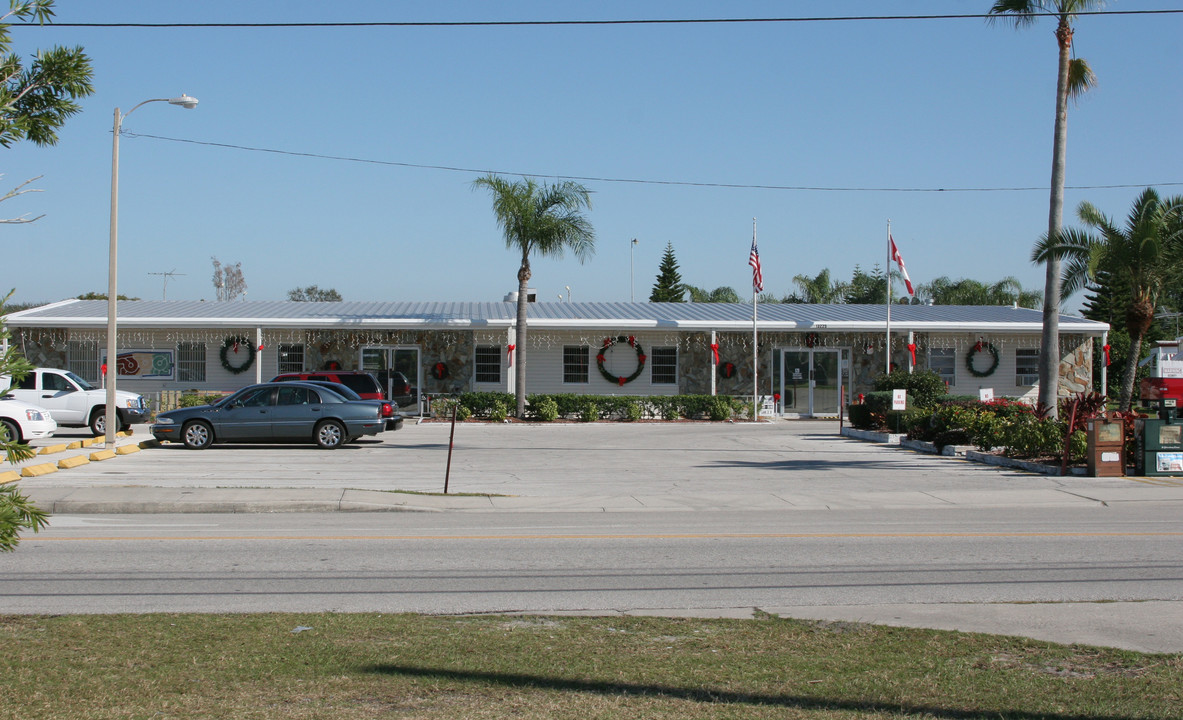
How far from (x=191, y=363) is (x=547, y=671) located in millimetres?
31466

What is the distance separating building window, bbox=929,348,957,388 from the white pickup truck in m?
25.5

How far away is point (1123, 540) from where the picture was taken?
1089cm

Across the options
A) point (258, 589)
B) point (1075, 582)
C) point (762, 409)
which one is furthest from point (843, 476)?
point (762, 409)

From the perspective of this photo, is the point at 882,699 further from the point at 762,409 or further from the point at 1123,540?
the point at 762,409

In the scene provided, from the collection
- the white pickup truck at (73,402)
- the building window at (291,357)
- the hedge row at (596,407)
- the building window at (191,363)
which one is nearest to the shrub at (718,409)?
the hedge row at (596,407)

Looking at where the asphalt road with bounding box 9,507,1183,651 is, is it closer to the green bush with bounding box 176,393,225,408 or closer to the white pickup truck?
the white pickup truck

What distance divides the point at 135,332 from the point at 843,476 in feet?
83.7

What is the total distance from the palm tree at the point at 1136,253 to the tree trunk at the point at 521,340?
50.1 feet

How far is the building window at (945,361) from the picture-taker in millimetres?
34844

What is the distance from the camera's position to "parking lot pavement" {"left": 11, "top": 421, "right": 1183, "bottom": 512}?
Result: 46.3 feet

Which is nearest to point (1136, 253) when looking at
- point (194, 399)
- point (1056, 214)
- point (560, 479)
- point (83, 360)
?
point (1056, 214)

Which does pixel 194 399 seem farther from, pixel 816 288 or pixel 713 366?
pixel 816 288

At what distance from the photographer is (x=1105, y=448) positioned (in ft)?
57.4

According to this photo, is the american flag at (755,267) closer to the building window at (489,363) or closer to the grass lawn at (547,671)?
the building window at (489,363)
